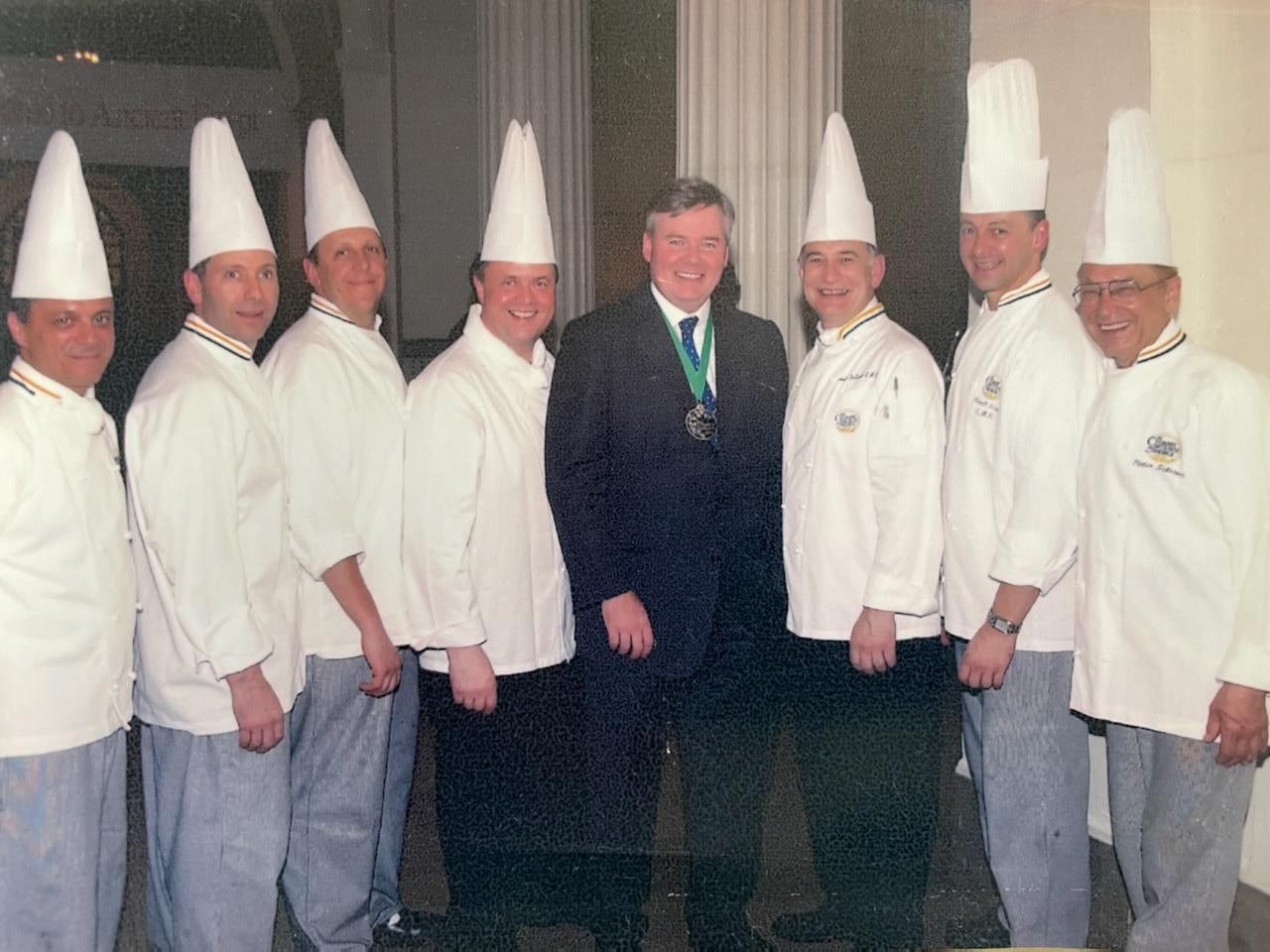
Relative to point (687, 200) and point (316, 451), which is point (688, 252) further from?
point (316, 451)

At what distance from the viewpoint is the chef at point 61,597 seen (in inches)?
52.6

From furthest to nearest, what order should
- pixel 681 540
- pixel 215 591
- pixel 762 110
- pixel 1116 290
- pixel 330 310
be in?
pixel 762 110 < pixel 681 540 < pixel 330 310 < pixel 1116 290 < pixel 215 591

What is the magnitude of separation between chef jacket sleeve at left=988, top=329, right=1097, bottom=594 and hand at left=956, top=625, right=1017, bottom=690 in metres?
0.08

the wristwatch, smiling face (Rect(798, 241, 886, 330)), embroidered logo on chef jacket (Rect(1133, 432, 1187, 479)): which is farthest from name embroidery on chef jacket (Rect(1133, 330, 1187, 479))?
smiling face (Rect(798, 241, 886, 330))

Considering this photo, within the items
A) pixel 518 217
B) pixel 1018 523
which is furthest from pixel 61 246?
pixel 1018 523

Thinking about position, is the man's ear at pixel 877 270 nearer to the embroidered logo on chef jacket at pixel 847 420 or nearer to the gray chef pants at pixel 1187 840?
the embroidered logo on chef jacket at pixel 847 420

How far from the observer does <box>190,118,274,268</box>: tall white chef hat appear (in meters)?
1.50

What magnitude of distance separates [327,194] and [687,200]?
1.63ft

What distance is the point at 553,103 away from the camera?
6.22 feet

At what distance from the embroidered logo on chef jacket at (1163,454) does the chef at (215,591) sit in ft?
3.52

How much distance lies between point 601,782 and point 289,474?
0.65m

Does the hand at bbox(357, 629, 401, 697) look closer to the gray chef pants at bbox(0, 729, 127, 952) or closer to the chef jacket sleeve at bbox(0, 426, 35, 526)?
the gray chef pants at bbox(0, 729, 127, 952)

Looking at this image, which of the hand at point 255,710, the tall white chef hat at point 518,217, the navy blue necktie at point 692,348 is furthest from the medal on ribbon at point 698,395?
the hand at point 255,710

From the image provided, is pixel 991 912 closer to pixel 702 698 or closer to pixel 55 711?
pixel 702 698
